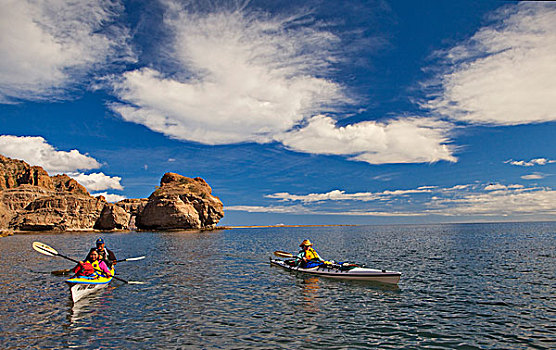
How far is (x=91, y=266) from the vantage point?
20.4 metres

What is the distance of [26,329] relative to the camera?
13461 millimetres

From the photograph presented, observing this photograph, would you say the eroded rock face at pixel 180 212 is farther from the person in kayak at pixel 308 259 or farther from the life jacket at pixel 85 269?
the life jacket at pixel 85 269

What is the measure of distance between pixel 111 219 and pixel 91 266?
143682 millimetres

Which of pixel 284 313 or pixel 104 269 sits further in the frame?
pixel 104 269

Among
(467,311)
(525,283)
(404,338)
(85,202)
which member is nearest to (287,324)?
(404,338)

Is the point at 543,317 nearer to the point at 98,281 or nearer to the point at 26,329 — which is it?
the point at 26,329

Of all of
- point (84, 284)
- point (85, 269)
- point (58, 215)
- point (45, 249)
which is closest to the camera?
point (84, 284)

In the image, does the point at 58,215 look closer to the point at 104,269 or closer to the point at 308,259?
the point at 104,269

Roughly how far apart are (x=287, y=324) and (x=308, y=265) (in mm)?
13246

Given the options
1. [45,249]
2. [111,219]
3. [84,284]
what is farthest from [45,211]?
[84,284]

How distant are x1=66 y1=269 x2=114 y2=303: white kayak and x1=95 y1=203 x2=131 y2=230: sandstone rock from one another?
142 m

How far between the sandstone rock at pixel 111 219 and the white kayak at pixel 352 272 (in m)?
142

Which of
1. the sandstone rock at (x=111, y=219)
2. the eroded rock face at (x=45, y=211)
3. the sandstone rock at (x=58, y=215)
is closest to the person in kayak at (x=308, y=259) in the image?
the eroded rock face at (x=45, y=211)

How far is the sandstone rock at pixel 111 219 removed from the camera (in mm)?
147625
